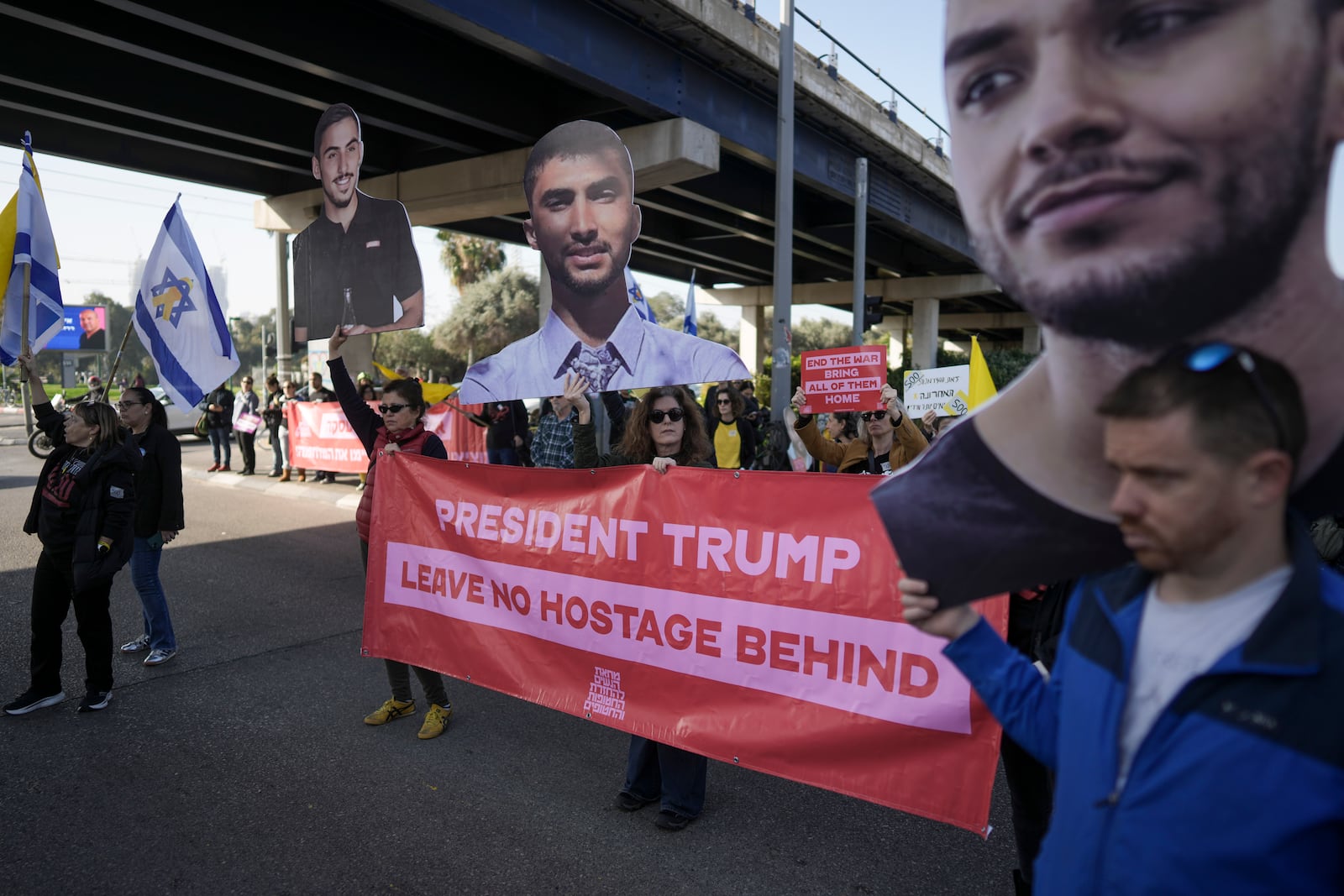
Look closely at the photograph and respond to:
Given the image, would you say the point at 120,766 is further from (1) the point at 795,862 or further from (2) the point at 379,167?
(2) the point at 379,167

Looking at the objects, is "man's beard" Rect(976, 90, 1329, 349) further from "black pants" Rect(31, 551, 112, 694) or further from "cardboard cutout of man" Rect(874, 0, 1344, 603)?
"black pants" Rect(31, 551, 112, 694)

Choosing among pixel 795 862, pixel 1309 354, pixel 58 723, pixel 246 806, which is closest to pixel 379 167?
pixel 58 723

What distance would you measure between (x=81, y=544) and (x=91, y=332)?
53210mm

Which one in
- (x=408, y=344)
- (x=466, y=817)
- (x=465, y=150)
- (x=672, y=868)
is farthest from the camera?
(x=408, y=344)

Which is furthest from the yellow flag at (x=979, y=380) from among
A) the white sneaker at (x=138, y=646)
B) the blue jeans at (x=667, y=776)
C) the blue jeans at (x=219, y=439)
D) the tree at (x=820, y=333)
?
the tree at (x=820, y=333)

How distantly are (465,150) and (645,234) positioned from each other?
854cm

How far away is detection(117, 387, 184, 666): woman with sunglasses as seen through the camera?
5684 mm

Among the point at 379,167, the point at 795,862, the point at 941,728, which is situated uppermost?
the point at 379,167

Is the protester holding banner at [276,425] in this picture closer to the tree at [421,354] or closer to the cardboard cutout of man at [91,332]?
the tree at [421,354]

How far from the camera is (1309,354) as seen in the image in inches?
53.9

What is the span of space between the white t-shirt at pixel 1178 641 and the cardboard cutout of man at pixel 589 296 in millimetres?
2864

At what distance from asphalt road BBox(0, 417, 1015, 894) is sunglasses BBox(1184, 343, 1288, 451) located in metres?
2.55

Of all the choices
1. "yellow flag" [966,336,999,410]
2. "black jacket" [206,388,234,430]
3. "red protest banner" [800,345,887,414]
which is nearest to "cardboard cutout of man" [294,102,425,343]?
"red protest banner" [800,345,887,414]

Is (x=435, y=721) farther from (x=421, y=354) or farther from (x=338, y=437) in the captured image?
(x=421, y=354)
